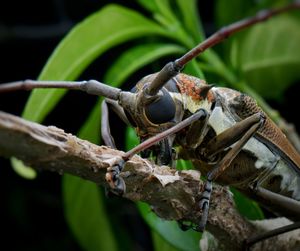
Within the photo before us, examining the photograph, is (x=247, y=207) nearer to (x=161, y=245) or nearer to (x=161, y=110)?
(x=161, y=245)

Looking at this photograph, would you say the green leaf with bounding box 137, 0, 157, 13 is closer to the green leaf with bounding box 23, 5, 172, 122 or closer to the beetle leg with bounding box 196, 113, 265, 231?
the green leaf with bounding box 23, 5, 172, 122

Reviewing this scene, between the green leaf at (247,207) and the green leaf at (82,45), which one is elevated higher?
the green leaf at (82,45)

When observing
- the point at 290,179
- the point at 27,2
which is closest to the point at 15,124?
the point at 290,179

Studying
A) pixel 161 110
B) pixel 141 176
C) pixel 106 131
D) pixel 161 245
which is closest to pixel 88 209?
pixel 161 245

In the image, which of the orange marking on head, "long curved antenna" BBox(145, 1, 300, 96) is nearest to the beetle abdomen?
the orange marking on head

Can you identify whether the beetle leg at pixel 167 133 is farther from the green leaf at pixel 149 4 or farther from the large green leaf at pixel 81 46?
the green leaf at pixel 149 4

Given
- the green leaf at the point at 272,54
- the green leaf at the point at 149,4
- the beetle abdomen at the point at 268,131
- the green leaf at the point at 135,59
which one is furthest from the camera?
the green leaf at the point at 272,54

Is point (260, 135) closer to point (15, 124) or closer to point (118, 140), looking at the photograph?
point (15, 124)

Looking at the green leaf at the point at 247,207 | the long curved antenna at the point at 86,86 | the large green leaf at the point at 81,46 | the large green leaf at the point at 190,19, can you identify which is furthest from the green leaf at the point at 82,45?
the green leaf at the point at 247,207
